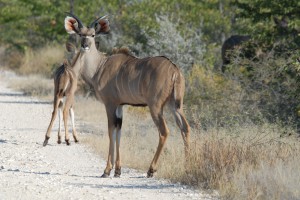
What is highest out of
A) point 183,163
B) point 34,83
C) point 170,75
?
point 170,75

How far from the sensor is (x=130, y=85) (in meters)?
10.6

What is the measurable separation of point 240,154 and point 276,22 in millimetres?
9029

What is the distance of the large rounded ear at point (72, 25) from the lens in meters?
11.4

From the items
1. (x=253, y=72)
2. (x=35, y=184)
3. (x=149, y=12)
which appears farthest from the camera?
(x=149, y=12)

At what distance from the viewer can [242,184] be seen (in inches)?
339

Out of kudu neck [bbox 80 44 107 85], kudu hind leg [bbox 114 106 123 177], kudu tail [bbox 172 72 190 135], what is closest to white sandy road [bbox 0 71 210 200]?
kudu hind leg [bbox 114 106 123 177]

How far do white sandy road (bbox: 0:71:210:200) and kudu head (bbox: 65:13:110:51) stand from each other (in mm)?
1799

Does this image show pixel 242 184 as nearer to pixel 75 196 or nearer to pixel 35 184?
pixel 75 196

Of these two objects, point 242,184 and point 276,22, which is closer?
point 242,184

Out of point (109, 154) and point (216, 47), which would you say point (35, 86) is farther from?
point (109, 154)

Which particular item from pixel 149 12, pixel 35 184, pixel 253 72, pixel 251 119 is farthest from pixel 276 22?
pixel 35 184

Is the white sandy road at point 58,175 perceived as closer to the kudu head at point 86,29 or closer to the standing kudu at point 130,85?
the standing kudu at point 130,85

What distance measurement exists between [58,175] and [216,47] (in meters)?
16.7

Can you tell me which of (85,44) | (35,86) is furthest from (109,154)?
(35,86)
